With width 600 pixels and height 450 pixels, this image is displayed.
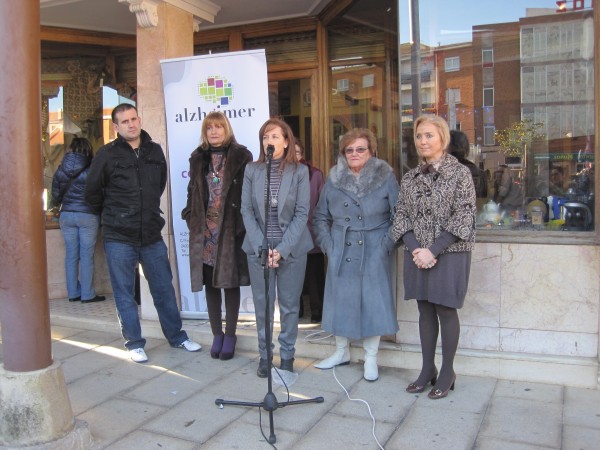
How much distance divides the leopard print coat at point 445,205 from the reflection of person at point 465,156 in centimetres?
82

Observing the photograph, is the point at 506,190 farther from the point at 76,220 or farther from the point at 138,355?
the point at 76,220

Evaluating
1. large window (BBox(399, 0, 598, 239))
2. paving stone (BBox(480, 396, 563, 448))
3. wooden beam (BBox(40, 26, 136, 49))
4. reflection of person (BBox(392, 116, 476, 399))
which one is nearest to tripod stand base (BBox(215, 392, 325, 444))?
reflection of person (BBox(392, 116, 476, 399))

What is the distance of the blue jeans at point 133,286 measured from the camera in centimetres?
442

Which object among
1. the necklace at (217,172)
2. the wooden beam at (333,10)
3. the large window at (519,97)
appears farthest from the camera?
the wooden beam at (333,10)

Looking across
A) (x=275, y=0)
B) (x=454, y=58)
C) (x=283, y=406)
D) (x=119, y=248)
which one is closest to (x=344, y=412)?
(x=283, y=406)

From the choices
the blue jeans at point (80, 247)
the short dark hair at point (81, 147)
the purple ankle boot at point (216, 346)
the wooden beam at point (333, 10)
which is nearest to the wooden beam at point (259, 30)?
the wooden beam at point (333, 10)

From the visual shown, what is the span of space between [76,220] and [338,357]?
11.7 feet

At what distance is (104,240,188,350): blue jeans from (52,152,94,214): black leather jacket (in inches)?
80.0

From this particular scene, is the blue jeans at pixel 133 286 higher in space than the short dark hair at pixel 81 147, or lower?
lower

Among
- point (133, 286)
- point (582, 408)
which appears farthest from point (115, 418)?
point (582, 408)

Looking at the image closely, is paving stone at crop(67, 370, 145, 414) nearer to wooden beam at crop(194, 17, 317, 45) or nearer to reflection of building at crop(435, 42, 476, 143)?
reflection of building at crop(435, 42, 476, 143)

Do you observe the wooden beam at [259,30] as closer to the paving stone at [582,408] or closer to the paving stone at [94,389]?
the paving stone at [94,389]

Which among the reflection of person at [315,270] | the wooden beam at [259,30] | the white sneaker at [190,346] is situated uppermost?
the wooden beam at [259,30]

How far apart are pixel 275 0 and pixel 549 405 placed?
4.37 meters
